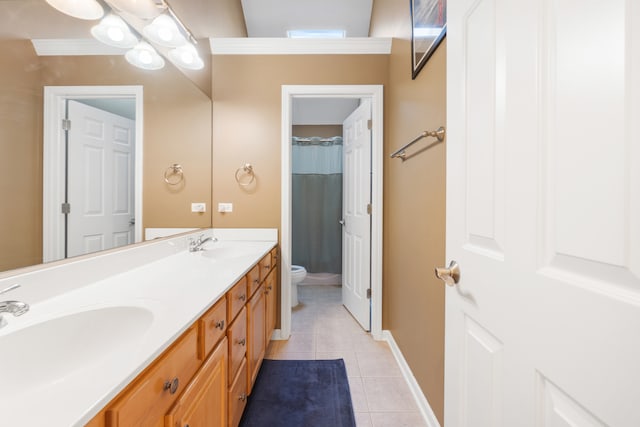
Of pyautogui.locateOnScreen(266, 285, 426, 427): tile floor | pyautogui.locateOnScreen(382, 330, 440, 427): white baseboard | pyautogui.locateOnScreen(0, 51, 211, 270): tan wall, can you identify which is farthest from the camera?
pyautogui.locateOnScreen(266, 285, 426, 427): tile floor

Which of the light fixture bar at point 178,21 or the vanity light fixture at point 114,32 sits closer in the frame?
the vanity light fixture at point 114,32

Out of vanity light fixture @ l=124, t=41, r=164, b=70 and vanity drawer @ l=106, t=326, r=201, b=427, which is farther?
vanity light fixture @ l=124, t=41, r=164, b=70

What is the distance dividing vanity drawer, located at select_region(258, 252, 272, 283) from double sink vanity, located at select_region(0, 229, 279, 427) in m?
0.29

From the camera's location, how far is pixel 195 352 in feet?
2.63

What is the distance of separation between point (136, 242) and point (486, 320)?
1511mm

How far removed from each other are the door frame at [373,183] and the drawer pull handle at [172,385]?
1525 millimetres

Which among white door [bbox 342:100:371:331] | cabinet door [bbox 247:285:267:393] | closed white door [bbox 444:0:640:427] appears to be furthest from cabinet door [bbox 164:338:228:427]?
white door [bbox 342:100:371:331]

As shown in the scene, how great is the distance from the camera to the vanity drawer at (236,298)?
3.57 feet

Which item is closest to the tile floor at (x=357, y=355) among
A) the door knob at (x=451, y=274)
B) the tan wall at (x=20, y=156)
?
the door knob at (x=451, y=274)

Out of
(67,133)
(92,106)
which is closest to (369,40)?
(92,106)

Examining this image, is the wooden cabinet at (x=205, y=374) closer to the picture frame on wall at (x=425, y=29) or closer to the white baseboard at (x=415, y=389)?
the white baseboard at (x=415, y=389)

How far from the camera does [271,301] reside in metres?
1.97

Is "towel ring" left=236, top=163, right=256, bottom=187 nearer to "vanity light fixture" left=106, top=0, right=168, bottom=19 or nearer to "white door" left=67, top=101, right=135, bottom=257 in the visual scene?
"white door" left=67, top=101, right=135, bottom=257

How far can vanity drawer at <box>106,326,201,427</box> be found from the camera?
500 millimetres
